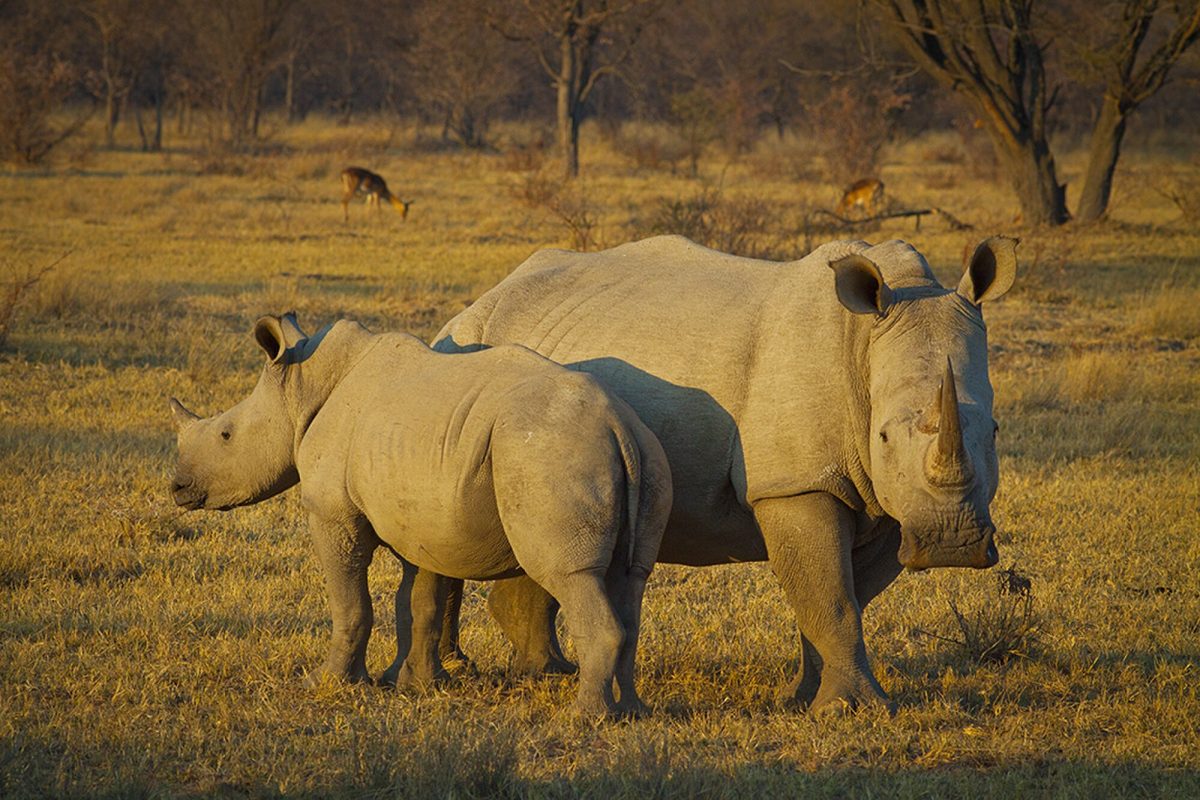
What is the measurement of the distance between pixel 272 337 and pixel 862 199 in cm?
1979

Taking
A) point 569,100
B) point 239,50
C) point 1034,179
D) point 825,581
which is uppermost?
point 239,50

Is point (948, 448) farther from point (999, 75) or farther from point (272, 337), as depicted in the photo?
point (999, 75)

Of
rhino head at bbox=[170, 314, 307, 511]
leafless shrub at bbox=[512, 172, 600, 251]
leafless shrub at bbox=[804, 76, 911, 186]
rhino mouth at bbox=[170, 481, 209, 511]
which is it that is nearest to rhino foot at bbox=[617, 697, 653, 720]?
rhino head at bbox=[170, 314, 307, 511]

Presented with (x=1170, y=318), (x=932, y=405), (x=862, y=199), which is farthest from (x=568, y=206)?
(x=932, y=405)

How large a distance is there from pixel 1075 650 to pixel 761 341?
1.95 metres

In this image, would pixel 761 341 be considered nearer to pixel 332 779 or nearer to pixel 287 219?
pixel 332 779

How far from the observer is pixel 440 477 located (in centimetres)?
473

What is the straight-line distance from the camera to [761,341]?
5.01 m

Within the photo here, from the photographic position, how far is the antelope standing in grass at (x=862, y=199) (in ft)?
78.7

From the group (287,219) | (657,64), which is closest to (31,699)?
(287,219)

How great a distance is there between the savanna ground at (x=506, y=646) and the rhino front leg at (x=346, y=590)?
12 cm

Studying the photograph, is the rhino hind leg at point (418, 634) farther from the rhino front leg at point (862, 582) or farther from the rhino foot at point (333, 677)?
the rhino front leg at point (862, 582)

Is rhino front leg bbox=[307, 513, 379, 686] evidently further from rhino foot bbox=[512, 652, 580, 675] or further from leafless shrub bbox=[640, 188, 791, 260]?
leafless shrub bbox=[640, 188, 791, 260]

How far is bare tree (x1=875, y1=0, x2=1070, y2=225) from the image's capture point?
73.6 feet
